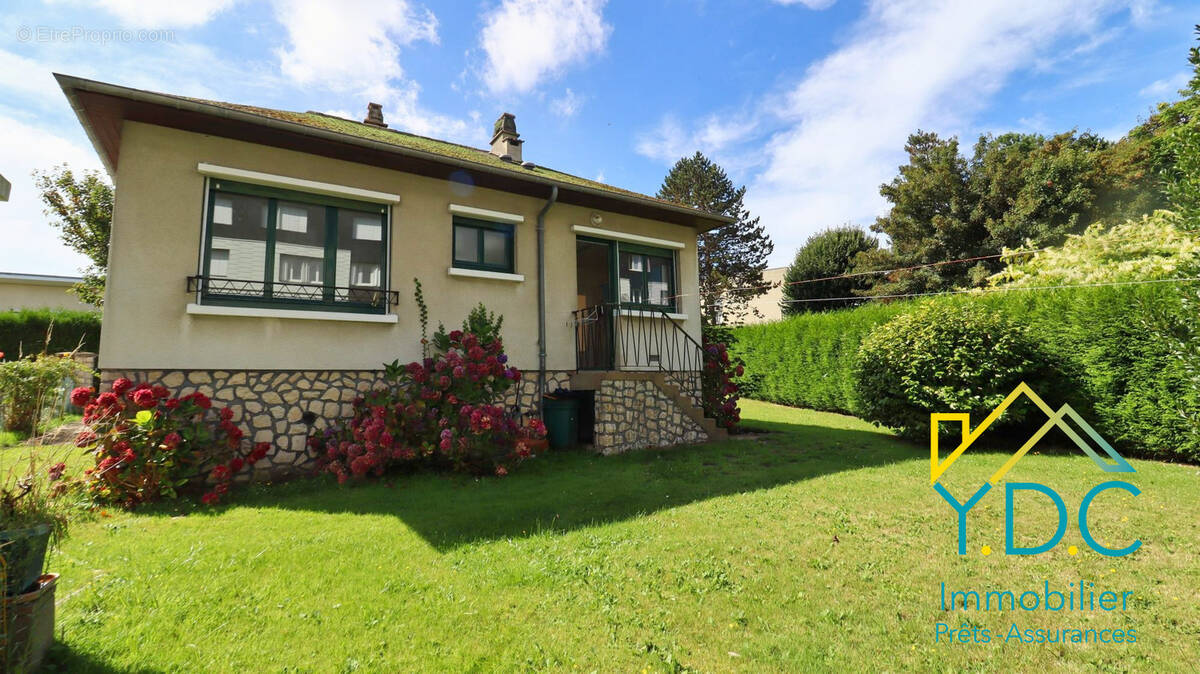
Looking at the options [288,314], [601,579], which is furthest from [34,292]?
[601,579]

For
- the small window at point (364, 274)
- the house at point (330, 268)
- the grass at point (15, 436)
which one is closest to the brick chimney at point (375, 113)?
the house at point (330, 268)

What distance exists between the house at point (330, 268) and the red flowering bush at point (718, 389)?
62 cm

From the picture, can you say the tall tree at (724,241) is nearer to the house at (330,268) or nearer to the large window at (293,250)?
the house at (330,268)

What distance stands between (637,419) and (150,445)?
5.78m

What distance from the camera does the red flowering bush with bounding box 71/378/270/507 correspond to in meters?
4.54

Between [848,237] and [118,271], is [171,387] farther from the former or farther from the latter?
[848,237]

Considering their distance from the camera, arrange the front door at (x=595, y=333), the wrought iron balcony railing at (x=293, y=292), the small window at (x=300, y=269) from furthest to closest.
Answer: the front door at (x=595, y=333)
the small window at (x=300, y=269)
the wrought iron balcony railing at (x=293, y=292)

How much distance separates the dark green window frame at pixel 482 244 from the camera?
7.19 meters

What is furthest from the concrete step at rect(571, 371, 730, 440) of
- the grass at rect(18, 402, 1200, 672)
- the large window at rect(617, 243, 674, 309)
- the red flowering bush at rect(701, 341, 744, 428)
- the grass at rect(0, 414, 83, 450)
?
the grass at rect(0, 414, 83, 450)

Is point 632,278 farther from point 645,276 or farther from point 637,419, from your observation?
point 637,419

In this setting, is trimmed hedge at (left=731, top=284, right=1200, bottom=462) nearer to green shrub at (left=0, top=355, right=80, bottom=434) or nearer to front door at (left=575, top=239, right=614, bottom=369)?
front door at (left=575, top=239, right=614, bottom=369)

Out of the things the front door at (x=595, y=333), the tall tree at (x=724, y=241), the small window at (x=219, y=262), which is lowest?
the front door at (x=595, y=333)

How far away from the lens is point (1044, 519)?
4.12 meters

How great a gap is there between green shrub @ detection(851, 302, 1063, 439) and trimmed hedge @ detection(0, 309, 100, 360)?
704 inches
